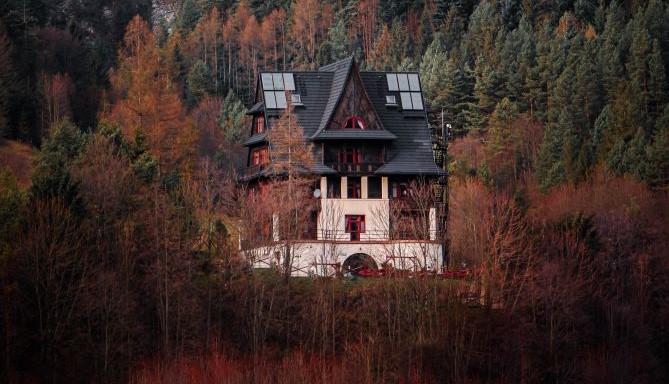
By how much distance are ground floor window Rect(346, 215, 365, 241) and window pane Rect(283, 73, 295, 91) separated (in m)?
8.95

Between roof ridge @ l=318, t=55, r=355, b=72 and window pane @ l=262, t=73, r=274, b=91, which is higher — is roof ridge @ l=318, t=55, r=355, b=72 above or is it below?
above

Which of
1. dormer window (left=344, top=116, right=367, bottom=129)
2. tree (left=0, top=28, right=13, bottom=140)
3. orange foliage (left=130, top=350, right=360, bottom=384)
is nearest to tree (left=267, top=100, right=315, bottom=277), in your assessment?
dormer window (left=344, top=116, right=367, bottom=129)

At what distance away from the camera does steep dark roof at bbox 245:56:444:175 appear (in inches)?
2810

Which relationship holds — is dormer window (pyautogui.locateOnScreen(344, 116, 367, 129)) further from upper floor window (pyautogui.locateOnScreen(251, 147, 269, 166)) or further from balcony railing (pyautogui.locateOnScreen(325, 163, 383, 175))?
upper floor window (pyautogui.locateOnScreen(251, 147, 269, 166))

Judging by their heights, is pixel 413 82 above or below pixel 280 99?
above

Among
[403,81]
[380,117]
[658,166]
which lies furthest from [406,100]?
[658,166]

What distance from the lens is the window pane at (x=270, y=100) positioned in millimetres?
A: 73188

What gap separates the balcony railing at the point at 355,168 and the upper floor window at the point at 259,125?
5.84m

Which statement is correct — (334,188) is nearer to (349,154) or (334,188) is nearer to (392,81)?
(349,154)

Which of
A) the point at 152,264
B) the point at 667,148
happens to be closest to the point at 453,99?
the point at 667,148

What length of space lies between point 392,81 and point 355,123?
4.66 metres

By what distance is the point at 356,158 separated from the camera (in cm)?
7225

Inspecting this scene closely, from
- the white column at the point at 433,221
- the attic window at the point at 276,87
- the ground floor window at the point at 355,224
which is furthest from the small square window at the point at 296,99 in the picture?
the white column at the point at 433,221

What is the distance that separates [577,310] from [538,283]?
230 centimetres
